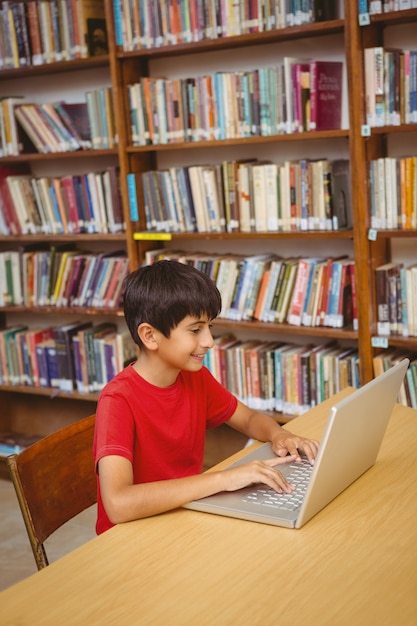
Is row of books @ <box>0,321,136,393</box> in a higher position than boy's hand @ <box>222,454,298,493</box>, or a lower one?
lower

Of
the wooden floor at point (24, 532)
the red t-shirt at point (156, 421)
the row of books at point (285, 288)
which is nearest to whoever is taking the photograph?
the red t-shirt at point (156, 421)

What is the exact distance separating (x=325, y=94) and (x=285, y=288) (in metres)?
0.75

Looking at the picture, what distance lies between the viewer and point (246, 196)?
3188mm

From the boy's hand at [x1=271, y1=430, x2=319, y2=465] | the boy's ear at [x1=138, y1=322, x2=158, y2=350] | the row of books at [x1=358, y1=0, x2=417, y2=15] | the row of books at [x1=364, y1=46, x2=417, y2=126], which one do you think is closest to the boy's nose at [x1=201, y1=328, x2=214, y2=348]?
the boy's ear at [x1=138, y1=322, x2=158, y2=350]

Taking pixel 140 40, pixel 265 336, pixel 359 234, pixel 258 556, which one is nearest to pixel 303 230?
pixel 359 234

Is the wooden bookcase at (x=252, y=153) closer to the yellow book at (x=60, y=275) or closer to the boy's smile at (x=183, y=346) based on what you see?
the yellow book at (x=60, y=275)

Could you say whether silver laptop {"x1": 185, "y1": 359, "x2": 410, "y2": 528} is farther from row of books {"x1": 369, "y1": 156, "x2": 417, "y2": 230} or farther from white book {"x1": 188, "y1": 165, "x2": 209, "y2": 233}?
white book {"x1": 188, "y1": 165, "x2": 209, "y2": 233}

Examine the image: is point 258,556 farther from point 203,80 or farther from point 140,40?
point 140,40

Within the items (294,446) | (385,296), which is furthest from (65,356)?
(294,446)

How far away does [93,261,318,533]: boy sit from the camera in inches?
59.6

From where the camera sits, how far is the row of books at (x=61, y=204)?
140 inches

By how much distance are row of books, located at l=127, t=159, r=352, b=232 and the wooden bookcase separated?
6 centimetres

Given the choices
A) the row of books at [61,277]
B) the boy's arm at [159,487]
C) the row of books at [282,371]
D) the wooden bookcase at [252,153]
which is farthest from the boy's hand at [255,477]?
the row of books at [61,277]

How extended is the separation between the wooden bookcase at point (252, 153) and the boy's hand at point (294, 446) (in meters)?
1.28
